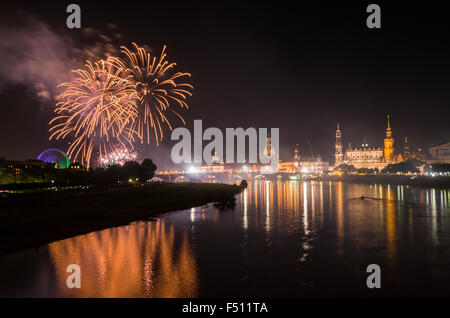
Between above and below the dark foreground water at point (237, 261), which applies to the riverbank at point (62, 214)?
above

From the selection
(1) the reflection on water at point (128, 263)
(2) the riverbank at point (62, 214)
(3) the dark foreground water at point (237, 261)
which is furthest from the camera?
(2) the riverbank at point (62, 214)

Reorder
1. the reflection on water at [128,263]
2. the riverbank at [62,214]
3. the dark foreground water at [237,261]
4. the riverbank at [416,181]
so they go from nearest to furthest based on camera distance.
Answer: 1. the reflection on water at [128,263]
2. the dark foreground water at [237,261]
3. the riverbank at [62,214]
4. the riverbank at [416,181]

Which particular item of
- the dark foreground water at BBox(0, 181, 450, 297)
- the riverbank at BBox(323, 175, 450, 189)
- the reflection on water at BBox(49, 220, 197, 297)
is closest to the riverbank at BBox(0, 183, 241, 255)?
the dark foreground water at BBox(0, 181, 450, 297)

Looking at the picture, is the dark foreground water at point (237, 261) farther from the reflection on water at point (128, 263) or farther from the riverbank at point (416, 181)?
the riverbank at point (416, 181)

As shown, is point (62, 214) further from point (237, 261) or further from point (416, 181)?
point (416, 181)

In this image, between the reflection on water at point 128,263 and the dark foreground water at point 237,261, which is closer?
the reflection on water at point 128,263

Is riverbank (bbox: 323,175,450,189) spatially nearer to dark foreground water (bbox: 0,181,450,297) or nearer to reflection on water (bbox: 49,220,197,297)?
dark foreground water (bbox: 0,181,450,297)

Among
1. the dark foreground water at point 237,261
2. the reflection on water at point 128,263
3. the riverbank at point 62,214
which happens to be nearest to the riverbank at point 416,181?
the dark foreground water at point 237,261

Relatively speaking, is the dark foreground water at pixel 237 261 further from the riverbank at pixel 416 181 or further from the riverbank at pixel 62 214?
the riverbank at pixel 416 181
